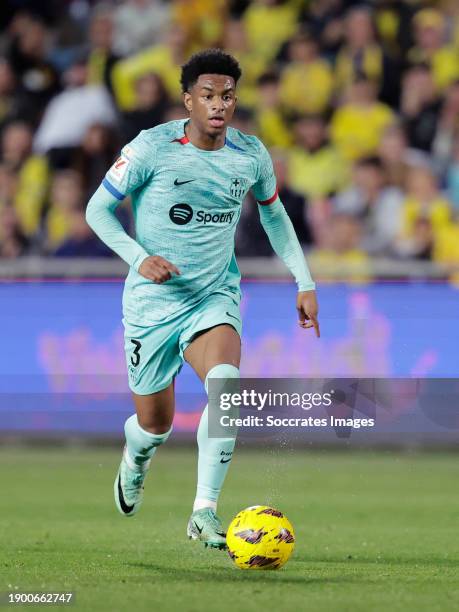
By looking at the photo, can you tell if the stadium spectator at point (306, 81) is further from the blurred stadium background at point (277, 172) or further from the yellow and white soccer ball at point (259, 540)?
the yellow and white soccer ball at point (259, 540)

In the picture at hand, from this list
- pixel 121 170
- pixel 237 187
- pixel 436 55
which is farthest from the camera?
pixel 436 55

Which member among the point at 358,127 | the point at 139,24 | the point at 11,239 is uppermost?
the point at 139,24

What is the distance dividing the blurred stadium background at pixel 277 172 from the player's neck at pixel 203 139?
4.79 m

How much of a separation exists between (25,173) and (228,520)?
7224 millimetres

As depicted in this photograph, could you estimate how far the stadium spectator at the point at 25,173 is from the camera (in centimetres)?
1429

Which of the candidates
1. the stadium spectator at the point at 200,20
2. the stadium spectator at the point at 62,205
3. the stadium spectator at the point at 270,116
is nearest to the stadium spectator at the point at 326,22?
the stadium spectator at the point at 270,116

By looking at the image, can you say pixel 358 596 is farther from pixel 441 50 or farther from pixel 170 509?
pixel 441 50

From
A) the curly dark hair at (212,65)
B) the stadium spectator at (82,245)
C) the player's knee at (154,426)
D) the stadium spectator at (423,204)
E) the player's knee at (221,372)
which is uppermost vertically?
the curly dark hair at (212,65)

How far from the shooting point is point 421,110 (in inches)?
559

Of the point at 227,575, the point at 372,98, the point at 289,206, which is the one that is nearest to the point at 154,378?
the point at 227,575

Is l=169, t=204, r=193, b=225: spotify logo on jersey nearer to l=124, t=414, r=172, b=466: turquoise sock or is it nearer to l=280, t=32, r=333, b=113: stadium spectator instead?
l=124, t=414, r=172, b=466: turquoise sock

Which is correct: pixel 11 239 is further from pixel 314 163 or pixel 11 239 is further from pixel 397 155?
pixel 397 155

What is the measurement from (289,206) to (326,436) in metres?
2.63

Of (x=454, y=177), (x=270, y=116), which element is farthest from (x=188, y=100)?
(x=270, y=116)
